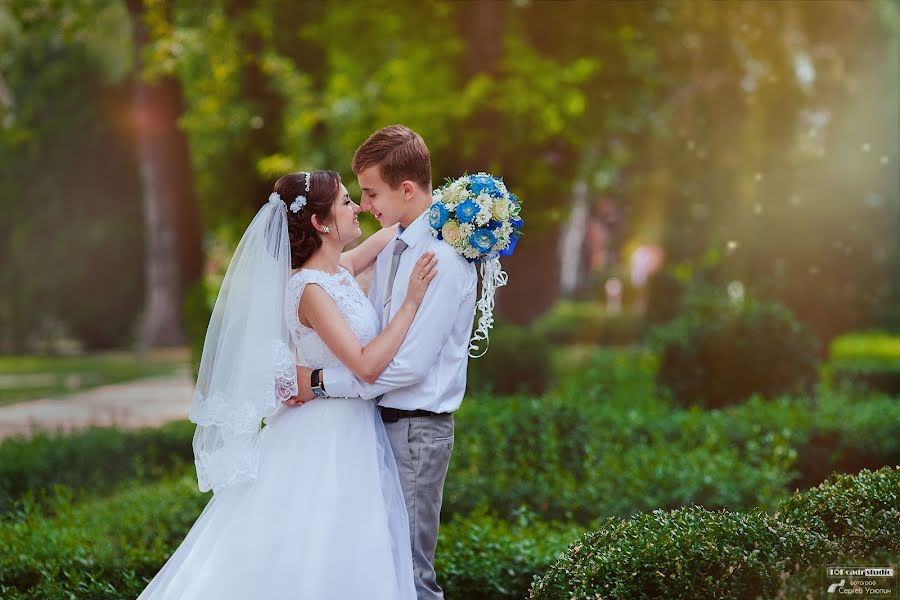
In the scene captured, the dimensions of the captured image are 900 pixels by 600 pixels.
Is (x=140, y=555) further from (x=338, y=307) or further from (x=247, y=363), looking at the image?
(x=338, y=307)

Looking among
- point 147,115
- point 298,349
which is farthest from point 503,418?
point 147,115

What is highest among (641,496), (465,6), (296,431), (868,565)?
(465,6)

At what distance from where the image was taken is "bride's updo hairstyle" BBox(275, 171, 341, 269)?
425 cm

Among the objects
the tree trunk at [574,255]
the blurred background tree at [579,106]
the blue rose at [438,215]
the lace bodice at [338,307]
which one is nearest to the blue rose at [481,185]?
the blue rose at [438,215]

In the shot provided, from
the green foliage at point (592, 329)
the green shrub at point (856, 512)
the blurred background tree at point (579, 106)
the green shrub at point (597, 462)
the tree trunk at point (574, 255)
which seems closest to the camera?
the green shrub at point (856, 512)

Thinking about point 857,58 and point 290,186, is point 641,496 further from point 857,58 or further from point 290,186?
point 857,58

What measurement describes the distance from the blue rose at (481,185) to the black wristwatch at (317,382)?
921 millimetres

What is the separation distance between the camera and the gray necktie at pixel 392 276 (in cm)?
420

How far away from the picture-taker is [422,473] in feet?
13.4

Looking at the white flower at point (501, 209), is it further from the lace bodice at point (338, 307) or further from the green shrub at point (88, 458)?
the green shrub at point (88, 458)

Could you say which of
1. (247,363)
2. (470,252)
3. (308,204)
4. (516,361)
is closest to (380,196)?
(308,204)

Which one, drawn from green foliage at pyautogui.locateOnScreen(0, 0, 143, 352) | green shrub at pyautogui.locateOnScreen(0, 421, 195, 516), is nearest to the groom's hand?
green shrub at pyautogui.locateOnScreen(0, 421, 195, 516)

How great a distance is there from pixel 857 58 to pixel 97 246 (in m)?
16.2

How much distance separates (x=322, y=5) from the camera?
15281 millimetres
